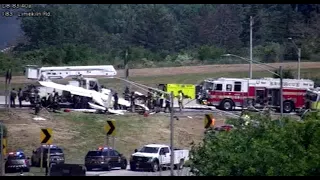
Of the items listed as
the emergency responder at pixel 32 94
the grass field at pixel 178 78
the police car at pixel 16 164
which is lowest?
the police car at pixel 16 164

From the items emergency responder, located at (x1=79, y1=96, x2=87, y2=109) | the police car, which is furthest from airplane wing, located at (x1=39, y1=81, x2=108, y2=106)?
the police car

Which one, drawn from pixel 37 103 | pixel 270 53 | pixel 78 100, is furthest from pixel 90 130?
pixel 270 53

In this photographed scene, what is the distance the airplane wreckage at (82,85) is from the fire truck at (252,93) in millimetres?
6170

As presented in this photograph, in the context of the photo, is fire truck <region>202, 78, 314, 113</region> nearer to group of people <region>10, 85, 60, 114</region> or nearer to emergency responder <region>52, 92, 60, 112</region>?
emergency responder <region>52, 92, 60, 112</region>

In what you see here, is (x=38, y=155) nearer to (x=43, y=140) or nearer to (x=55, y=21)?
(x=43, y=140)

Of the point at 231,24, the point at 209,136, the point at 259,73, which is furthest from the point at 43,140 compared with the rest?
the point at 231,24

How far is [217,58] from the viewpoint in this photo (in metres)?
100

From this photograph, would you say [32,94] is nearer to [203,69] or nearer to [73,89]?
[73,89]

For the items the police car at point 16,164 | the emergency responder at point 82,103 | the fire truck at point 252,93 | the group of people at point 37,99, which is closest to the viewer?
the police car at point 16,164

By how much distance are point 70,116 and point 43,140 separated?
18766 millimetres

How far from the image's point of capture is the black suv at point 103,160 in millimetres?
45344

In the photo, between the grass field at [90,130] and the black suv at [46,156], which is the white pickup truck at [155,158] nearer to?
the black suv at [46,156]

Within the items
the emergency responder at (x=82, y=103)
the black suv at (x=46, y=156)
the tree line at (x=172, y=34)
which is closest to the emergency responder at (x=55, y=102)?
the emergency responder at (x=82, y=103)

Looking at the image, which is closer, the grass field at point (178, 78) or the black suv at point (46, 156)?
the black suv at point (46, 156)
